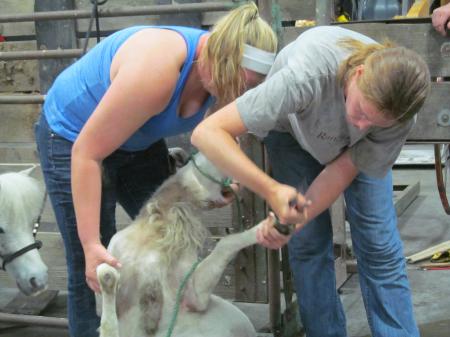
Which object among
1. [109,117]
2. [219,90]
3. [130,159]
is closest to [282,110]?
[219,90]

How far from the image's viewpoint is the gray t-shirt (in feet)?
6.77

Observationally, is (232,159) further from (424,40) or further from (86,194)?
(424,40)

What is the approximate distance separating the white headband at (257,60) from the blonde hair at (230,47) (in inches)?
0.6

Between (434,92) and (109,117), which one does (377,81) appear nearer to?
(109,117)

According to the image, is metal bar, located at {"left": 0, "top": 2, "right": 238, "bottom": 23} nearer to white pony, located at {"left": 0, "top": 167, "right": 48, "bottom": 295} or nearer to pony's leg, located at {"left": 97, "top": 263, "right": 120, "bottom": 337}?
white pony, located at {"left": 0, "top": 167, "right": 48, "bottom": 295}

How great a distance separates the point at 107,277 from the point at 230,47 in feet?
2.45

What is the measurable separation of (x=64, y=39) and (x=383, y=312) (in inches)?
100

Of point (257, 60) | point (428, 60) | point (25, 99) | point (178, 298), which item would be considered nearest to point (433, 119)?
point (428, 60)

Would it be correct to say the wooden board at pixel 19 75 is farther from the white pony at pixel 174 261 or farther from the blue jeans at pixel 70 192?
the white pony at pixel 174 261

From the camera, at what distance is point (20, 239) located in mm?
3109

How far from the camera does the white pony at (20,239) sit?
3.07m

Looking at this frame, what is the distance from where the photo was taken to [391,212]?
2627mm

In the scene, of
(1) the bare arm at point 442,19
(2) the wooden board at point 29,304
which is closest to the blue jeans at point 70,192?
(1) the bare arm at point 442,19

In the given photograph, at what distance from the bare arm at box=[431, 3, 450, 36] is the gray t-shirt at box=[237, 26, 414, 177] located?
0.62 metres
